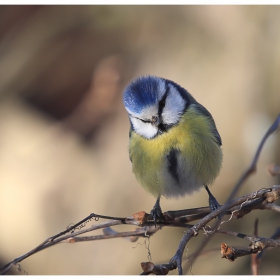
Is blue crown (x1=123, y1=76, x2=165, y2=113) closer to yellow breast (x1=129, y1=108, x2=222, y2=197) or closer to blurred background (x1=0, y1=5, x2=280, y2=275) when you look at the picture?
yellow breast (x1=129, y1=108, x2=222, y2=197)

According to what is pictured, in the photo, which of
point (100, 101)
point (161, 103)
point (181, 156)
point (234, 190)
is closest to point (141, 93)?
point (161, 103)

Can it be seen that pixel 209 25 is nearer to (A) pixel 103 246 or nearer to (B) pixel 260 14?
(B) pixel 260 14

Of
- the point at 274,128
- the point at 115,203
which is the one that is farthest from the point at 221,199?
the point at 274,128

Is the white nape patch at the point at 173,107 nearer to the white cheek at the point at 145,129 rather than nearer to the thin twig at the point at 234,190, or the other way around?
the white cheek at the point at 145,129

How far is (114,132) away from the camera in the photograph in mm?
1790

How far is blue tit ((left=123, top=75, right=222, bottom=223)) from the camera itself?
97cm

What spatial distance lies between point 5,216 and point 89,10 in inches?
34.7

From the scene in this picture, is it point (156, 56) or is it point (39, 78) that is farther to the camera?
point (39, 78)

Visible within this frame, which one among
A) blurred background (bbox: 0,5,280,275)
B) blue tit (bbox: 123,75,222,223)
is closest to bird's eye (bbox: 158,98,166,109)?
blue tit (bbox: 123,75,222,223)

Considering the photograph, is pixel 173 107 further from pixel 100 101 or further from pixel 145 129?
pixel 100 101

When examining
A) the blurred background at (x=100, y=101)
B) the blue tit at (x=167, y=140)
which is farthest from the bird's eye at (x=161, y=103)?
the blurred background at (x=100, y=101)

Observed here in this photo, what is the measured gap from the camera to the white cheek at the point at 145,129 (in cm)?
100

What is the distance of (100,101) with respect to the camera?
1814 millimetres

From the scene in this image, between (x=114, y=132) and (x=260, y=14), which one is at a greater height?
(x=260, y=14)
